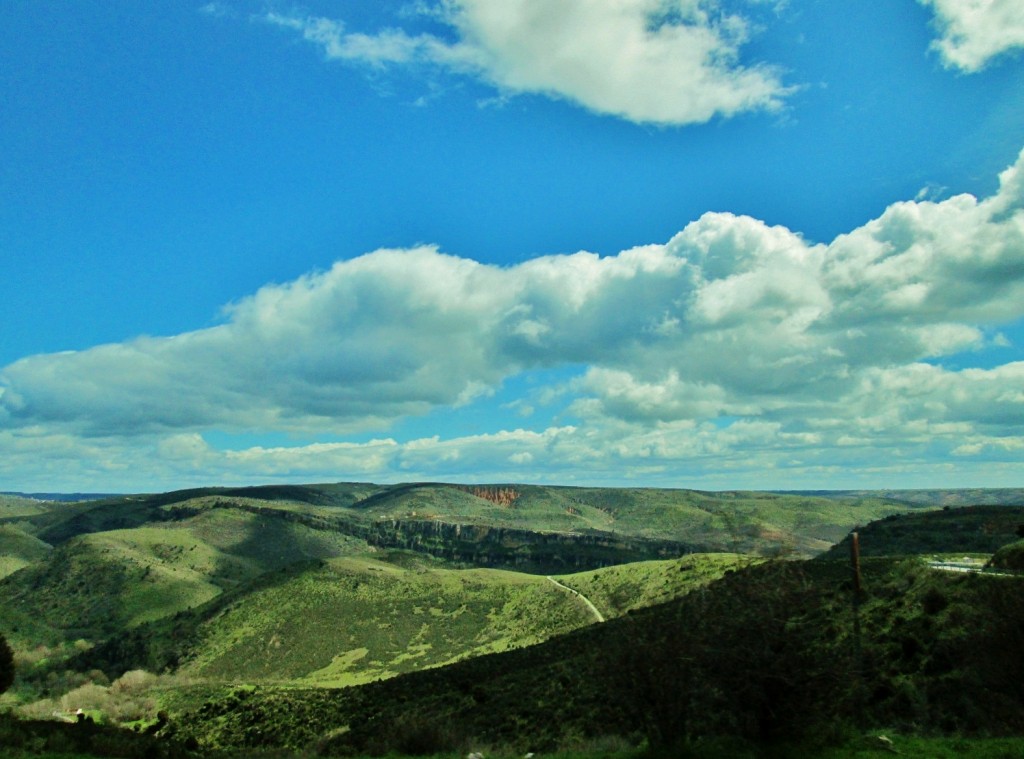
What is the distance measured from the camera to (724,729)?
2397 centimetres

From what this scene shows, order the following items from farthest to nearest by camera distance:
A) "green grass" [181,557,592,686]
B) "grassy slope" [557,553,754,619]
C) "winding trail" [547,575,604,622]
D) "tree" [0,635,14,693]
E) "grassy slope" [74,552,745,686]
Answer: "green grass" [181,557,592,686] < "grassy slope" [74,552,745,686] < "winding trail" [547,575,604,622] < "grassy slope" [557,553,754,619] < "tree" [0,635,14,693]

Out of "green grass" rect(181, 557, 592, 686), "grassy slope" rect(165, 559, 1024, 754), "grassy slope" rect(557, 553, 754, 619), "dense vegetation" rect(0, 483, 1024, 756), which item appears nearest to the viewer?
"grassy slope" rect(165, 559, 1024, 754)

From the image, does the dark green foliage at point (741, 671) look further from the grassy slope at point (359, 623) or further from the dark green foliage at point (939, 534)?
the dark green foliage at point (939, 534)

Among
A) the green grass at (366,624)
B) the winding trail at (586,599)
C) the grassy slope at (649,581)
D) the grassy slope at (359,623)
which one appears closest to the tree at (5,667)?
the grassy slope at (649,581)

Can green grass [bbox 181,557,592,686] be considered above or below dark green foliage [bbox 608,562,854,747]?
below

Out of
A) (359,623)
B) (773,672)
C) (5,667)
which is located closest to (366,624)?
(359,623)

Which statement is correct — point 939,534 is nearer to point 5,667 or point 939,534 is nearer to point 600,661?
point 600,661

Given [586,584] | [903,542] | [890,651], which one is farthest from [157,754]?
[586,584]

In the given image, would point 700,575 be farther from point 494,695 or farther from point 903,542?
point 494,695

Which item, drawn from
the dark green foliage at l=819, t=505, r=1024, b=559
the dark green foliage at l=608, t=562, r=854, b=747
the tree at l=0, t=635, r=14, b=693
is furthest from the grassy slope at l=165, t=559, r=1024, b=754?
the dark green foliage at l=819, t=505, r=1024, b=559

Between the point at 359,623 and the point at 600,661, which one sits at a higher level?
the point at 600,661

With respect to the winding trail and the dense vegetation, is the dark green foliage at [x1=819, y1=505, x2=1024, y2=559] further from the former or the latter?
the winding trail

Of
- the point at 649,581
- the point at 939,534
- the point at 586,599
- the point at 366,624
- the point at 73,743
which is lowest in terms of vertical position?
the point at 366,624

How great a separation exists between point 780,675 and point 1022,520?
93.8m
